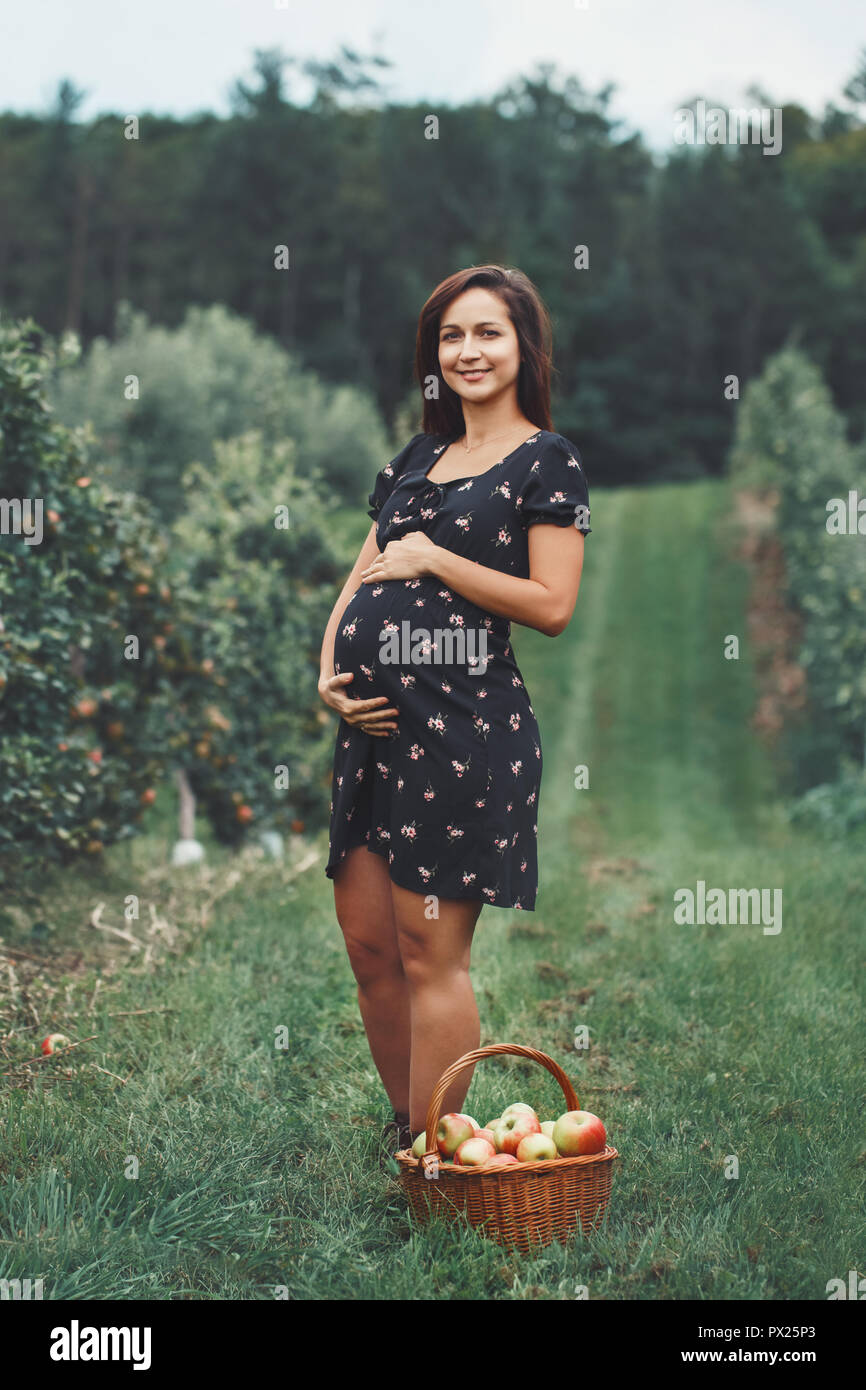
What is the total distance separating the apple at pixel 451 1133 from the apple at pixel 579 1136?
19 centimetres

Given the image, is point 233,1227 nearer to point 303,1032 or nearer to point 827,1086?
point 303,1032

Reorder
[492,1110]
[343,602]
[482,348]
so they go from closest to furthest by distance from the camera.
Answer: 1. [482,348]
2. [343,602]
3. [492,1110]

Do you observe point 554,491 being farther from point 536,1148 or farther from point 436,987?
point 536,1148

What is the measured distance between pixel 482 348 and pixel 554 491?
39cm

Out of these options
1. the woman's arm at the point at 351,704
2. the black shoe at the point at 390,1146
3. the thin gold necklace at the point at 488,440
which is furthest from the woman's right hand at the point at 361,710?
the black shoe at the point at 390,1146

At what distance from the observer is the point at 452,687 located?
244cm

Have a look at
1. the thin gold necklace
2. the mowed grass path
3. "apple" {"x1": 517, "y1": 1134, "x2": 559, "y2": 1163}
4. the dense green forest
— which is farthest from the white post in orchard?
the dense green forest

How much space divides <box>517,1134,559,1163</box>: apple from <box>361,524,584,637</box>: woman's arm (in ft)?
3.41

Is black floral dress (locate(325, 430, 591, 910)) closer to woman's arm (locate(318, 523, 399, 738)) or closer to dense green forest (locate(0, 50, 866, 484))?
woman's arm (locate(318, 523, 399, 738))

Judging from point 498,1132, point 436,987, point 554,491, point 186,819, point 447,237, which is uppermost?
point 447,237

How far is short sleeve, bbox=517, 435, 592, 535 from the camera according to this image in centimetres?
242

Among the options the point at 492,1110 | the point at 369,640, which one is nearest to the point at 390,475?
the point at 369,640

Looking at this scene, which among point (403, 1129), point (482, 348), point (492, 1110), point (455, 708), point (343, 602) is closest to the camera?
point (455, 708)
